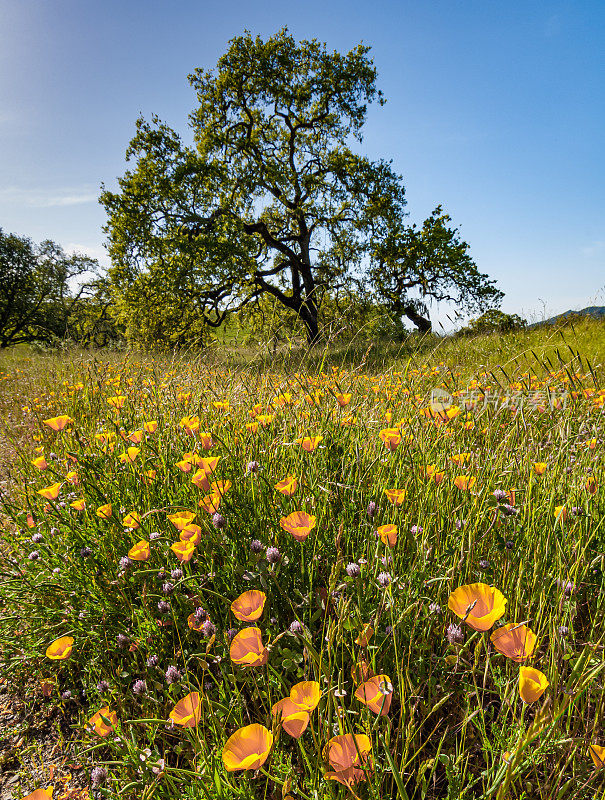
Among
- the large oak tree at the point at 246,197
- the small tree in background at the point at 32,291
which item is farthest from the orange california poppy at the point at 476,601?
the small tree in background at the point at 32,291

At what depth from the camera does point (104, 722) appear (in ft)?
3.62

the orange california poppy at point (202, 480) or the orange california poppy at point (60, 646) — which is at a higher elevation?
the orange california poppy at point (202, 480)

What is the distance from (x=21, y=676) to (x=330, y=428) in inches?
70.3

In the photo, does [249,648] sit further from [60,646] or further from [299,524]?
[60,646]

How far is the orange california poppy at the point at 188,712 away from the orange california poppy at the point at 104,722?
1.09 feet

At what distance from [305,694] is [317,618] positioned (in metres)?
0.49

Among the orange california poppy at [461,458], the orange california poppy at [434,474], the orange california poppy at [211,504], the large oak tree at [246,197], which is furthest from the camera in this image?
the large oak tree at [246,197]

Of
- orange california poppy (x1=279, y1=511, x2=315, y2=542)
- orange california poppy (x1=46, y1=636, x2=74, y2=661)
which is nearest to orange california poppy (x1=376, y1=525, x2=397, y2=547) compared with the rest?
orange california poppy (x1=279, y1=511, x2=315, y2=542)

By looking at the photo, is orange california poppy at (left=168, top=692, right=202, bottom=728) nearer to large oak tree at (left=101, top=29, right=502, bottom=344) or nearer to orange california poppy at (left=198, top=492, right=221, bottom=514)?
orange california poppy at (left=198, top=492, right=221, bottom=514)

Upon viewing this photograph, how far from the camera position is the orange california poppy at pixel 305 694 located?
0.78 m

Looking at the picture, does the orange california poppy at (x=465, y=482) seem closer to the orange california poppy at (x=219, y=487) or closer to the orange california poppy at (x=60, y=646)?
the orange california poppy at (x=219, y=487)

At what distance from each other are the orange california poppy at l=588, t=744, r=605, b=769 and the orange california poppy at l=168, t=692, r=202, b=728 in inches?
32.9

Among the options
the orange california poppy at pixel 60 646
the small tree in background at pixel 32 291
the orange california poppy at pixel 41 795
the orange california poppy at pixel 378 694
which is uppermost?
the small tree in background at pixel 32 291

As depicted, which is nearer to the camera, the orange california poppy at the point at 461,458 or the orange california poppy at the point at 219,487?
the orange california poppy at the point at 219,487
